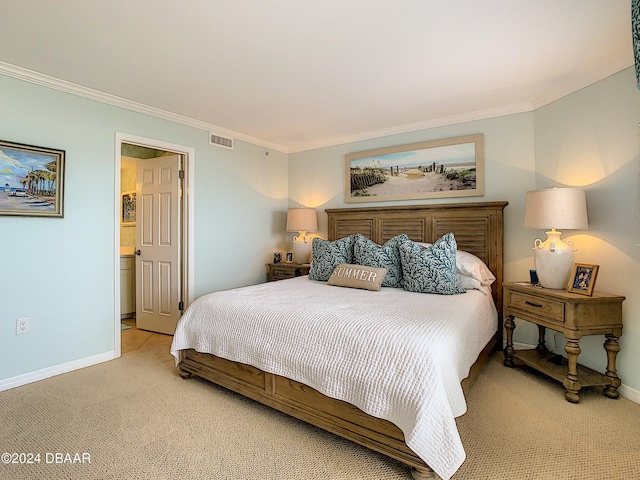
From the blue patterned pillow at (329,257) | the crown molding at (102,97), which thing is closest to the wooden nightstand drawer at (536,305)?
the blue patterned pillow at (329,257)

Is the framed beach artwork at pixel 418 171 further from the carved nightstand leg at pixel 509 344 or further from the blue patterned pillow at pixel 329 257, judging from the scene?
the carved nightstand leg at pixel 509 344

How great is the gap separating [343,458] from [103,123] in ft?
10.5

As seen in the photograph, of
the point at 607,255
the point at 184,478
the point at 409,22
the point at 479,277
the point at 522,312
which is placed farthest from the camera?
the point at 479,277

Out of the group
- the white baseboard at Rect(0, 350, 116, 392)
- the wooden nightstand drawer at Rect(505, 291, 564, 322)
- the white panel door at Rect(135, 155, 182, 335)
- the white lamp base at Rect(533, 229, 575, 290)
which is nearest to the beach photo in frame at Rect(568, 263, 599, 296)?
the white lamp base at Rect(533, 229, 575, 290)

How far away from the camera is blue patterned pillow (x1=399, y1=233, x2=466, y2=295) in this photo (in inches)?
106

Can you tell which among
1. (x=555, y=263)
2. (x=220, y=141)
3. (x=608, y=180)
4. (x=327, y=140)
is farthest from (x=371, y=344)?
(x=327, y=140)

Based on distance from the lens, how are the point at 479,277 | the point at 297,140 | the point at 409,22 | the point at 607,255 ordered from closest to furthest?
the point at 409,22, the point at 607,255, the point at 479,277, the point at 297,140

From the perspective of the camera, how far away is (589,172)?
2.65 metres

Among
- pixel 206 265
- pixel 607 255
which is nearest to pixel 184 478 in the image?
pixel 206 265

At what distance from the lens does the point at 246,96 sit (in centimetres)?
300

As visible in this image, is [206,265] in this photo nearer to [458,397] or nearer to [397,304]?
[397,304]

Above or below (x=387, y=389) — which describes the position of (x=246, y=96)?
above

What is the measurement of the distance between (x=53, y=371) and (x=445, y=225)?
3.71 meters

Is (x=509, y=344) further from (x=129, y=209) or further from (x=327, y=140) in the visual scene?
(x=129, y=209)
